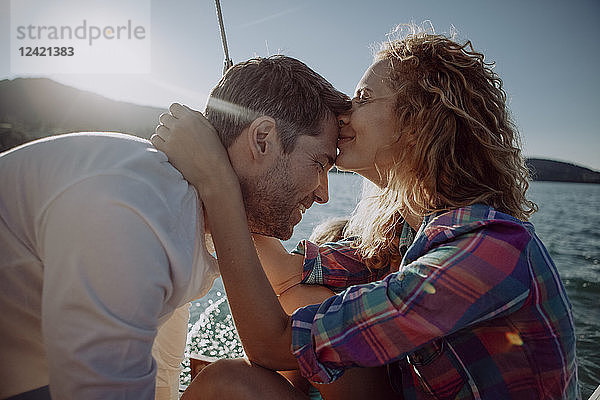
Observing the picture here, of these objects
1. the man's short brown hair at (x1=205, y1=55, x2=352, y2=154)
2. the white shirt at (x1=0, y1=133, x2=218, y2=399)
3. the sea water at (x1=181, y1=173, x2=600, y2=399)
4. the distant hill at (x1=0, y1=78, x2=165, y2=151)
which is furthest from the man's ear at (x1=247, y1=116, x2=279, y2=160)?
the distant hill at (x1=0, y1=78, x2=165, y2=151)

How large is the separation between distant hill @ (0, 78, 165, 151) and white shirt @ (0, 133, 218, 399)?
924 centimetres

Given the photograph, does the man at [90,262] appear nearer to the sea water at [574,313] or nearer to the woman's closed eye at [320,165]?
the woman's closed eye at [320,165]

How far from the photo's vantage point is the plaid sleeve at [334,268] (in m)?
2.27

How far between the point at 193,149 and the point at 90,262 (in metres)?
0.62

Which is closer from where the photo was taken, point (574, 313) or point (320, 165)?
point (320, 165)

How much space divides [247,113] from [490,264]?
1009 mm

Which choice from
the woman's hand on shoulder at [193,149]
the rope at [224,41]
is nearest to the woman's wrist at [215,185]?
the woman's hand on shoulder at [193,149]

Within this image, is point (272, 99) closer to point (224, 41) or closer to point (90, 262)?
point (224, 41)

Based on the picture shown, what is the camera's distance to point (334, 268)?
7.57 ft

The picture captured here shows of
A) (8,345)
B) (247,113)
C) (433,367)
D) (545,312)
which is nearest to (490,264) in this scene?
(545,312)

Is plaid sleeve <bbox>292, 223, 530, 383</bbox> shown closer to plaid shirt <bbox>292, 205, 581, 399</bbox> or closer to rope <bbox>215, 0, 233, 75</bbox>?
plaid shirt <bbox>292, 205, 581, 399</bbox>

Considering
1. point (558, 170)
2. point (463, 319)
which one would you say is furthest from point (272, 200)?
point (558, 170)

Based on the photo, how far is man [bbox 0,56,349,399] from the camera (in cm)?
105

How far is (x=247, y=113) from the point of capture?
1.82 metres
